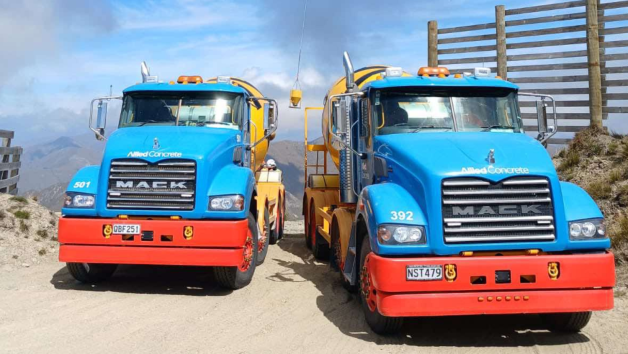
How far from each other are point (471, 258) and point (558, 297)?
887 mm

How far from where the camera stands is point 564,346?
568 cm

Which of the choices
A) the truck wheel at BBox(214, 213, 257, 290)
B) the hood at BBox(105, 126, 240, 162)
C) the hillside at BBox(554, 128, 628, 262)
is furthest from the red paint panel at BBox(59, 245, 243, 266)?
the hillside at BBox(554, 128, 628, 262)

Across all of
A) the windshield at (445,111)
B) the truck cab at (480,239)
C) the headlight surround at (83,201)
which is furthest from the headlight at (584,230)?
the headlight surround at (83,201)

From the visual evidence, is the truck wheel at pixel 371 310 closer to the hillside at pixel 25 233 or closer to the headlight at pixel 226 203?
the headlight at pixel 226 203

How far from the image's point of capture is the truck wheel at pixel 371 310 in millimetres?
5883

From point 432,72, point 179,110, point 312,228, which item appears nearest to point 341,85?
point 312,228

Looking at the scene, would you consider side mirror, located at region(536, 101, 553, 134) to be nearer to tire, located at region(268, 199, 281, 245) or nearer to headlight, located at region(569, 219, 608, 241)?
headlight, located at region(569, 219, 608, 241)

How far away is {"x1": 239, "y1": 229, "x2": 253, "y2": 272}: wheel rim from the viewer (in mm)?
8086

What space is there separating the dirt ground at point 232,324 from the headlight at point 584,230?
1056 mm

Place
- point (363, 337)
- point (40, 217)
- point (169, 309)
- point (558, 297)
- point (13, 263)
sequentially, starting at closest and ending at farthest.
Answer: point (558, 297) < point (363, 337) < point (169, 309) < point (13, 263) < point (40, 217)

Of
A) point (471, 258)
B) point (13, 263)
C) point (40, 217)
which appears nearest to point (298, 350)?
point (471, 258)

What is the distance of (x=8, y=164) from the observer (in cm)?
1450

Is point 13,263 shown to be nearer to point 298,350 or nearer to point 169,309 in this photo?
point 169,309

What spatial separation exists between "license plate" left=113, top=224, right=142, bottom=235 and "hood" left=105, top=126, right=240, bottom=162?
89 cm
